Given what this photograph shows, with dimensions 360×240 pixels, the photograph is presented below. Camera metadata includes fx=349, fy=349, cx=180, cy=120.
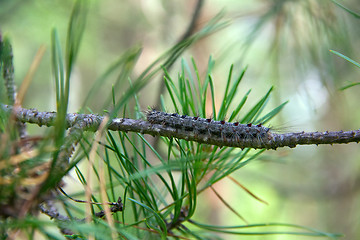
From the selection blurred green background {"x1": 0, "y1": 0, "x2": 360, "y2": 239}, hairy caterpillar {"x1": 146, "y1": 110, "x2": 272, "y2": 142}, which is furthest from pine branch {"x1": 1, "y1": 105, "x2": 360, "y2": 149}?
blurred green background {"x1": 0, "y1": 0, "x2": 360, "y2": 239}

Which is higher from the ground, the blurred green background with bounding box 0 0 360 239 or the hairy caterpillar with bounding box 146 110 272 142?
the blurred green background with bounding box 0 0 360 239

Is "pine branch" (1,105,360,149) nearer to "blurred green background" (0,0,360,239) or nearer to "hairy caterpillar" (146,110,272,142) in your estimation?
"hairy caterpillar" (146,110,272,142)

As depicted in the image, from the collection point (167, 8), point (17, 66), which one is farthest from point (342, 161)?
point (17, 66)

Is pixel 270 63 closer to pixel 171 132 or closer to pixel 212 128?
pixel 212 128

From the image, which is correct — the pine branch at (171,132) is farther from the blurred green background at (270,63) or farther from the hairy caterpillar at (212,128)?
the blurred green background at (270,63)

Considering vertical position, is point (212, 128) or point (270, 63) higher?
point (270, 63)

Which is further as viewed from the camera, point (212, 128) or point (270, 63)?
point (270, 63)

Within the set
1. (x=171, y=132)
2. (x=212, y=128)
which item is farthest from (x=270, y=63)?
(x=171, y=132)
